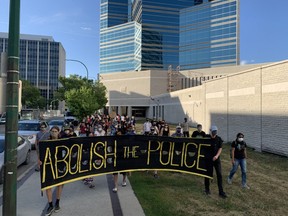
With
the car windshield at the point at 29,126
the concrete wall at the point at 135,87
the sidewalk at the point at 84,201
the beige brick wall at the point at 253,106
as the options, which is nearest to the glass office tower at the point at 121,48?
the concrete wall at the point at 135,87

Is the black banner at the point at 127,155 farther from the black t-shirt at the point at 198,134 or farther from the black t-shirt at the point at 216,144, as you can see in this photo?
the black t-shirt at the point at 198,134

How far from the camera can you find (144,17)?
398ft

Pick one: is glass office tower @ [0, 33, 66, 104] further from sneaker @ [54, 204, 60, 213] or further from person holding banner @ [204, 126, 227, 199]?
sneaker @ [54, 204, 60, 213]

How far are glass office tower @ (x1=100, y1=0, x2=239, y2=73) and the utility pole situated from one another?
106 meters

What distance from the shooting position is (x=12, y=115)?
16.5 ft

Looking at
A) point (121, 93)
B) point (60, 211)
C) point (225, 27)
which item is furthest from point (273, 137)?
point (225, 27)

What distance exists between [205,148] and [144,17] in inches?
4684

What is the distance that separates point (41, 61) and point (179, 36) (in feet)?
235

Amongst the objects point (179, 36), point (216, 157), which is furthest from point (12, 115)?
point (179, 36)

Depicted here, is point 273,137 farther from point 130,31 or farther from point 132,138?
point 130,31

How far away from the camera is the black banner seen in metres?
7.20

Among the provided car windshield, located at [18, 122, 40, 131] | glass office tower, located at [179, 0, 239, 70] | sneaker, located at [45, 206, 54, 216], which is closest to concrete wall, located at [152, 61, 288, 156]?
sneaker, located at [45, 206, 54, 216]

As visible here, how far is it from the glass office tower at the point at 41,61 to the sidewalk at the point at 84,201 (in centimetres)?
14613

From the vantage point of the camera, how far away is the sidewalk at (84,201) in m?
6.34
